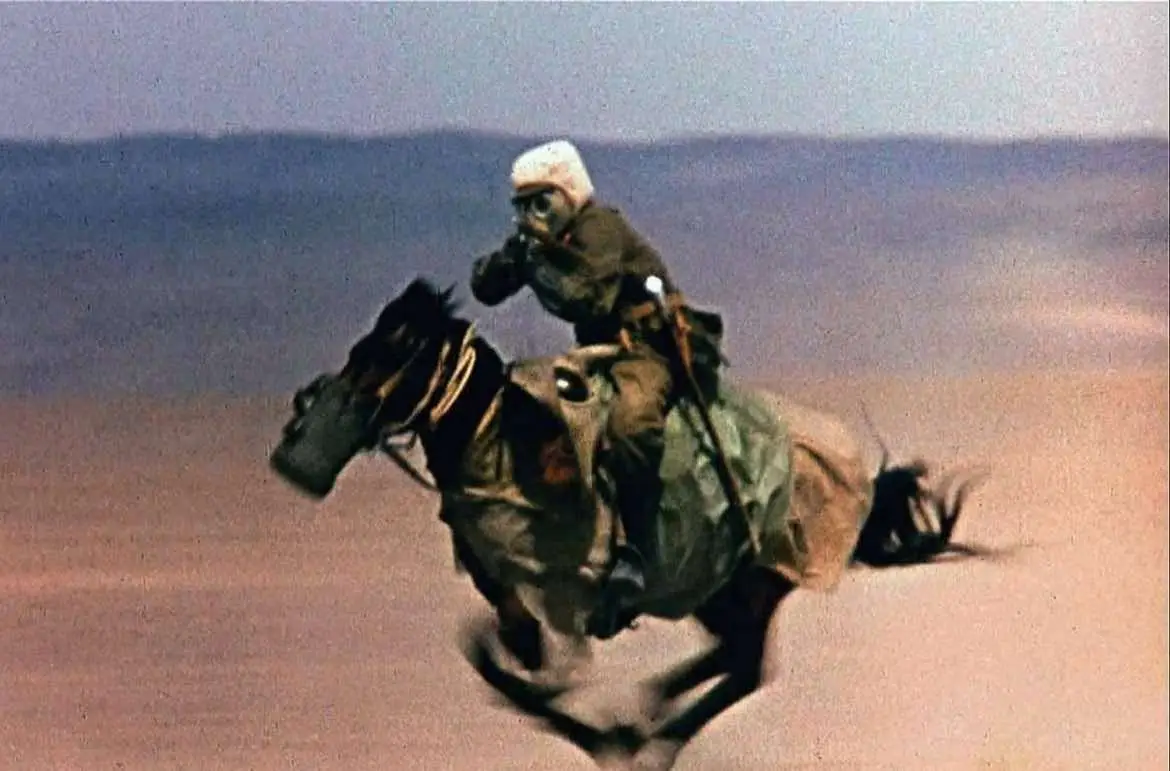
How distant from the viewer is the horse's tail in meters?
1.52

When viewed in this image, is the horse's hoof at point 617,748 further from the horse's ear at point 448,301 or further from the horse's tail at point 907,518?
the horse's ear at point 448,301

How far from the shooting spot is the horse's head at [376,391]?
134cm

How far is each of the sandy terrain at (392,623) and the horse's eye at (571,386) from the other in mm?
168

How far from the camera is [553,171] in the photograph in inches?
55.6

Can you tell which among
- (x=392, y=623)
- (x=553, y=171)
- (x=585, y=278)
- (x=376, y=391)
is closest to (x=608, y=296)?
(x=585, y=278)

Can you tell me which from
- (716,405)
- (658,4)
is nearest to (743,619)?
(716,405)

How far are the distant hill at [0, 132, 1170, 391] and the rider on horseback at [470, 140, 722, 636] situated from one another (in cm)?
2

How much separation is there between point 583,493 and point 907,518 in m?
0.36

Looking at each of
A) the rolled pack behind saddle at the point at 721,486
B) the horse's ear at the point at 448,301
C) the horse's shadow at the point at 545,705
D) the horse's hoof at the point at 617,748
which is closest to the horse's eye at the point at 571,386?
the rolled pack behind saddle at the point at 721,486

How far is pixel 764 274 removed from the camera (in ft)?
4.87

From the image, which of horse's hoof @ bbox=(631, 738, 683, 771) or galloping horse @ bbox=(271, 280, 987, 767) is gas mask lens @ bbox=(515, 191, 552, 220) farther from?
horse's hoof @ bbox=(631, 738, 683, 771)

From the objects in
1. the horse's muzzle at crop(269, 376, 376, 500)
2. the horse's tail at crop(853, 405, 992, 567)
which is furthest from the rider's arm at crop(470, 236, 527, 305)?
the horse's tail at crop(853, 405, 992, 567)

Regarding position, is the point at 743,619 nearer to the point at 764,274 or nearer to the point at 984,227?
the point at 764,274

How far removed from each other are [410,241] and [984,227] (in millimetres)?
591
